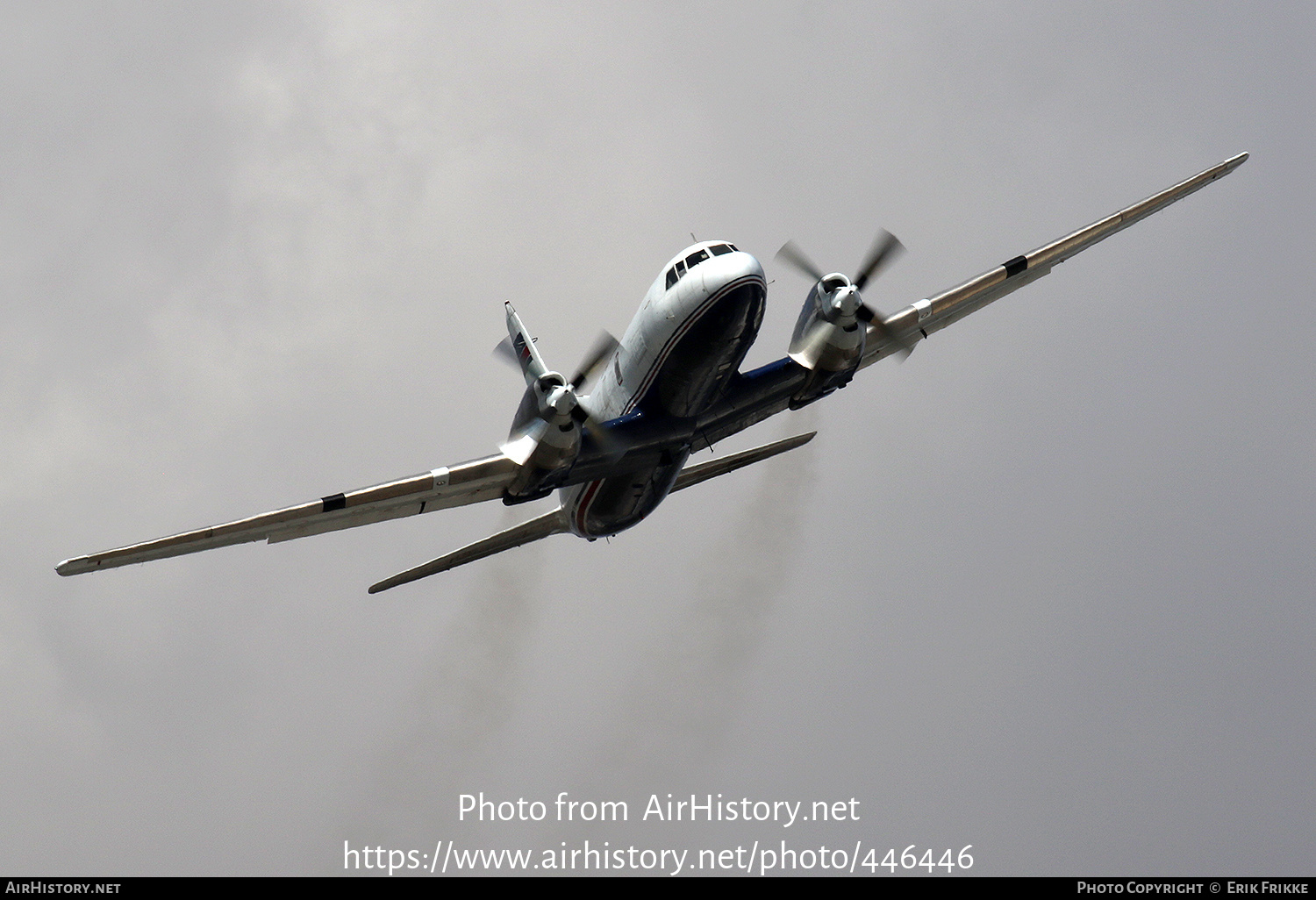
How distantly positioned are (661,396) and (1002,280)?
9689mm

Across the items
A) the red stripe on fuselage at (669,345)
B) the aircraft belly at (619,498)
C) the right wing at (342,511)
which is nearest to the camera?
the red stripe on fuselage at (669,345)

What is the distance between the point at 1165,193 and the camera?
31.8m

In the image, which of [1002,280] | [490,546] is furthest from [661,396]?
[1002,280]

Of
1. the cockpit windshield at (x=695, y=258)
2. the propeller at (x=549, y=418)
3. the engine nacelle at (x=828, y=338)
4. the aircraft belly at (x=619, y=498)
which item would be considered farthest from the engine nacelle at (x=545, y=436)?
the engine nacelle at (x=828, y=338)

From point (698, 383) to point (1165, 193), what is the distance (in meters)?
13.6

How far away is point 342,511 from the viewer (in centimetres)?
2759

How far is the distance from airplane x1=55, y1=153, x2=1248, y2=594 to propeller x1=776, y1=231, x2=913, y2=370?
3 centimetres

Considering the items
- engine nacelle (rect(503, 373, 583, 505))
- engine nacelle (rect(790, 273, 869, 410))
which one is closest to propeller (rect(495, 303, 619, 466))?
engine nacelle (rect(503, 373, 583, 505))

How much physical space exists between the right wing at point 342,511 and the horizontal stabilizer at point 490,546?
67.7 inches

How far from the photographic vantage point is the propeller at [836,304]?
28.9 meters

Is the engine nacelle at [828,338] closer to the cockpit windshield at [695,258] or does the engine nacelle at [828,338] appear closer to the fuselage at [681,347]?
the fuselage at [681,347]

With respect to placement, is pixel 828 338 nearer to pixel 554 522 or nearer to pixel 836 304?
pixel 836 304
